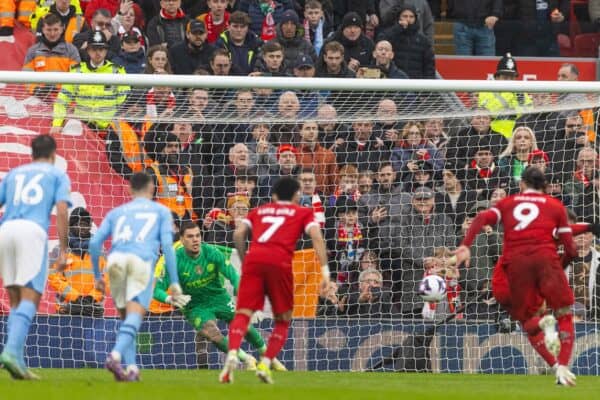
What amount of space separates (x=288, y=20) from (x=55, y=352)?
545 centimetres

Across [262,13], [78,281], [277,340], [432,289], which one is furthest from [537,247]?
[262,13]

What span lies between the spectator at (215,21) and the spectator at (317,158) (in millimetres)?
3041

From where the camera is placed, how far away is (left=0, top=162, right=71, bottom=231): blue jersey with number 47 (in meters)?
13.7

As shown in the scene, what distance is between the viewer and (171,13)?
2078 centimetres

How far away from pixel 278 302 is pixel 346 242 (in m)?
3.88

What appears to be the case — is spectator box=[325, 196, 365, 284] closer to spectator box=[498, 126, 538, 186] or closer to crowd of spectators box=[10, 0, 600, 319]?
crowd of spectators box=[10, 0, 600, 319]

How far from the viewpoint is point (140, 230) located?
13.6 metres

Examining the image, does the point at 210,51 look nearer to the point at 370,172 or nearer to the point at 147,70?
the point at 147,70

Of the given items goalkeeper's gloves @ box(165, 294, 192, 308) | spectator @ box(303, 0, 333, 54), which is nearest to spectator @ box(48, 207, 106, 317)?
goalkeeper's gloves @ box(165, 294, 192, 308)

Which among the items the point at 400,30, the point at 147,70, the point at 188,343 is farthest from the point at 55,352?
the point at 400,30

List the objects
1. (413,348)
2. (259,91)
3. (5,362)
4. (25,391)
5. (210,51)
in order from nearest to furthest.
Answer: (25,391)
(5,362)
(413,348)
(259,91)
(210,51)

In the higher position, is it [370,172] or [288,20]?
[288,20]

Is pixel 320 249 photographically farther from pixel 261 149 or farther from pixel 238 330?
pixel 261 149

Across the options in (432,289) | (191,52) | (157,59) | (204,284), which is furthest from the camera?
(191,52)
